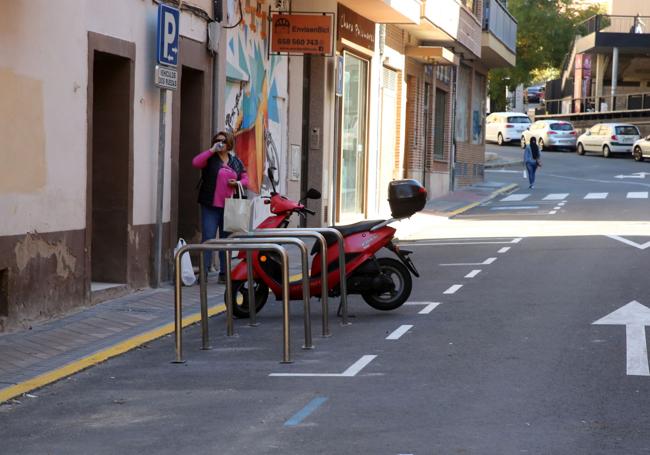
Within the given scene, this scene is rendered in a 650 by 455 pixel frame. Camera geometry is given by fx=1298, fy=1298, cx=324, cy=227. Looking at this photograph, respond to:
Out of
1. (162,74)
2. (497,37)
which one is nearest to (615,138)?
(497,37)

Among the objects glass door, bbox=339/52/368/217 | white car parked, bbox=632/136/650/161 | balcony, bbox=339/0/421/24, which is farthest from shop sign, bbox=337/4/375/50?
white car parked, bbox=632/136/650/161

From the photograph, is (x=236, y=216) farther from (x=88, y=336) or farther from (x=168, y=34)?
(x=168, y=34)

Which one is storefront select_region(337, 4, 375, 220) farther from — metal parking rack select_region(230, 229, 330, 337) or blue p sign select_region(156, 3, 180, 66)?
metal parking rack select_region(230, 229, 330, 337)

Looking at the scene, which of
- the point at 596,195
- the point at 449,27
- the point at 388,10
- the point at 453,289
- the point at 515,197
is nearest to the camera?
the point at 453,289

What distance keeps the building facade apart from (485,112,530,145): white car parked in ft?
119

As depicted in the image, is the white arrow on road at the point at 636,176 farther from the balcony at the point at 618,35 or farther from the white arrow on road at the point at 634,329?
the white arrow on road at the point at 634,329

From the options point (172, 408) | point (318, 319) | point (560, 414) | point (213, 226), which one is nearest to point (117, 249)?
point (213, 226)

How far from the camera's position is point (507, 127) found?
217 ft

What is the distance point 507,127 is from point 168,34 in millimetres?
53046

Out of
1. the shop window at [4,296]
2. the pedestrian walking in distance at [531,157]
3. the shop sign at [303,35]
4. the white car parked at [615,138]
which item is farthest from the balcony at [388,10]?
the white car parked at [615,138]

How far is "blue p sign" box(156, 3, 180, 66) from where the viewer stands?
560 inches

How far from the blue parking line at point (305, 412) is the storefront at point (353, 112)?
16.6m

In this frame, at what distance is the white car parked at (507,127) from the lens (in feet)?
218

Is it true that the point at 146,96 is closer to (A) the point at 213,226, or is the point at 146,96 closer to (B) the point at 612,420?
(A) the point at 213,226
